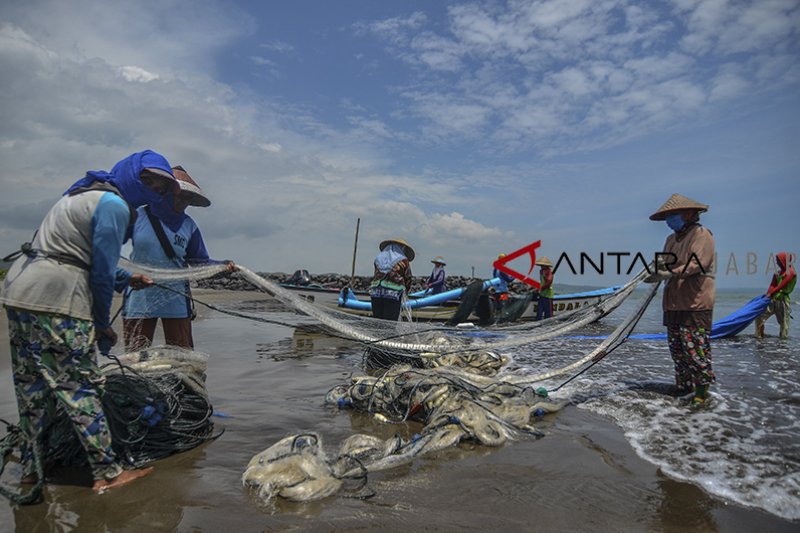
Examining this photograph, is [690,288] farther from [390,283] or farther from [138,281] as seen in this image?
[138,281]

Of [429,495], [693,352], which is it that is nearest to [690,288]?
[693,352]

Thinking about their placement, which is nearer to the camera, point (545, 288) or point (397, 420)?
point (397, 420)

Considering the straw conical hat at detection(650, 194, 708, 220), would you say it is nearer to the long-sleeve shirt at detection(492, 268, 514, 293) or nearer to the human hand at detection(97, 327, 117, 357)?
the human hand at detection(97, 327, 117, 357)

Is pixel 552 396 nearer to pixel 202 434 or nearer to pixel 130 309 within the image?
pixel 202 434

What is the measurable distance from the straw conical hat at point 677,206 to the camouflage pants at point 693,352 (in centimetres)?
126

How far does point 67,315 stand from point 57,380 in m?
0.37

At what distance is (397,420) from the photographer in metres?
4.58

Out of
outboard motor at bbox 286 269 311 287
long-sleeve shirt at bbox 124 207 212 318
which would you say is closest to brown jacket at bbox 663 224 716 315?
long-sleeve shirt at bbox 124 207 212 318

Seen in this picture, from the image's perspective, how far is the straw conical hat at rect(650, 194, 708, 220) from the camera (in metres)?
5.21

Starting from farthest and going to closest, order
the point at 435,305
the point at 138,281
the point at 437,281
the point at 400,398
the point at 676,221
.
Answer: the point at 437,281, the point at 435,305, the point at 676,221, the point at 400,398, the point at 138,281

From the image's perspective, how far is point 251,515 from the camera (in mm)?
2553

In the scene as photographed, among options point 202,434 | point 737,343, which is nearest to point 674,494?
point 202,434

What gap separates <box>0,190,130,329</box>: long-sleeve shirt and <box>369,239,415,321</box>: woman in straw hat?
18.0 ft

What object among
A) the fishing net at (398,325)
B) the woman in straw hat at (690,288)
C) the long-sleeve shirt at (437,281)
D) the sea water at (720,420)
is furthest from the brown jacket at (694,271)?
the long-sleeve shirt at (437,281)
